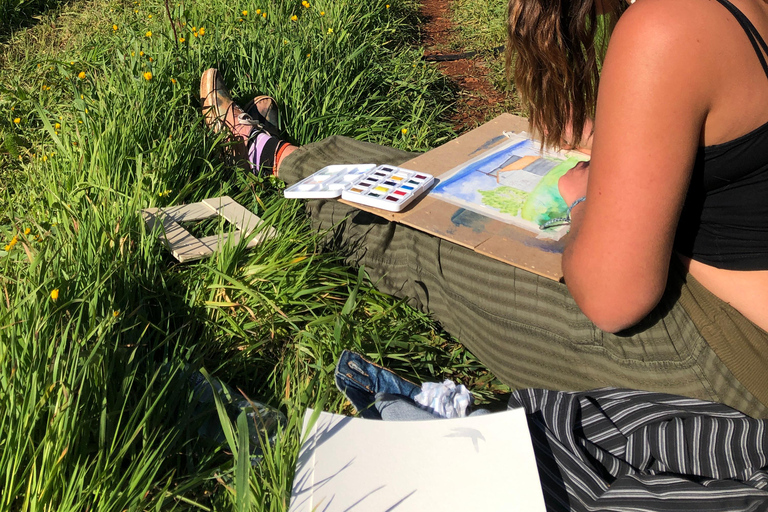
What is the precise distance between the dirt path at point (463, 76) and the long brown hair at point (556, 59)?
1494 mm

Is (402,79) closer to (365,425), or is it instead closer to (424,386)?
(424,386)

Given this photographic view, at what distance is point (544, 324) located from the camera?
1489mm

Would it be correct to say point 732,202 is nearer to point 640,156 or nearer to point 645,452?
point 640,156

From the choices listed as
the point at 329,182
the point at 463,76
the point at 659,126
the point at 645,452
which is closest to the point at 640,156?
the point at 659,126

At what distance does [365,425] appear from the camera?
1.18 meters

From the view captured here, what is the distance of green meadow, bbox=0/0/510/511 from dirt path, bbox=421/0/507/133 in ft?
0.44

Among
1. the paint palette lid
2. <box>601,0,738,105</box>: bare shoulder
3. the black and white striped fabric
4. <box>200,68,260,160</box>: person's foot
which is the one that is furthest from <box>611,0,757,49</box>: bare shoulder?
<box>200,68,260,160</box>: person's foot

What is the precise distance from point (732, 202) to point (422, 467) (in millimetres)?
695

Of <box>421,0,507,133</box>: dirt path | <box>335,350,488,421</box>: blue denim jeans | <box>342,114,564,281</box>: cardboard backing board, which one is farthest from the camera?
<box>421,0,507,133</box>: dirt path

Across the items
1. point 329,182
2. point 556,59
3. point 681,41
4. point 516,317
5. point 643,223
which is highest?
point 681,41

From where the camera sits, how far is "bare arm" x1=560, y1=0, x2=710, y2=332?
98cm

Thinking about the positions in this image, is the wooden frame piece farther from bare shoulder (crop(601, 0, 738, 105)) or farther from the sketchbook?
bare shoulder (crop(601, 0, 738, 105))

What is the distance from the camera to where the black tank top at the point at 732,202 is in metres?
1.05

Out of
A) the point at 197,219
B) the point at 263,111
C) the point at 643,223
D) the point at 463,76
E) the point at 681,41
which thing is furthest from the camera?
the point at 463,76
